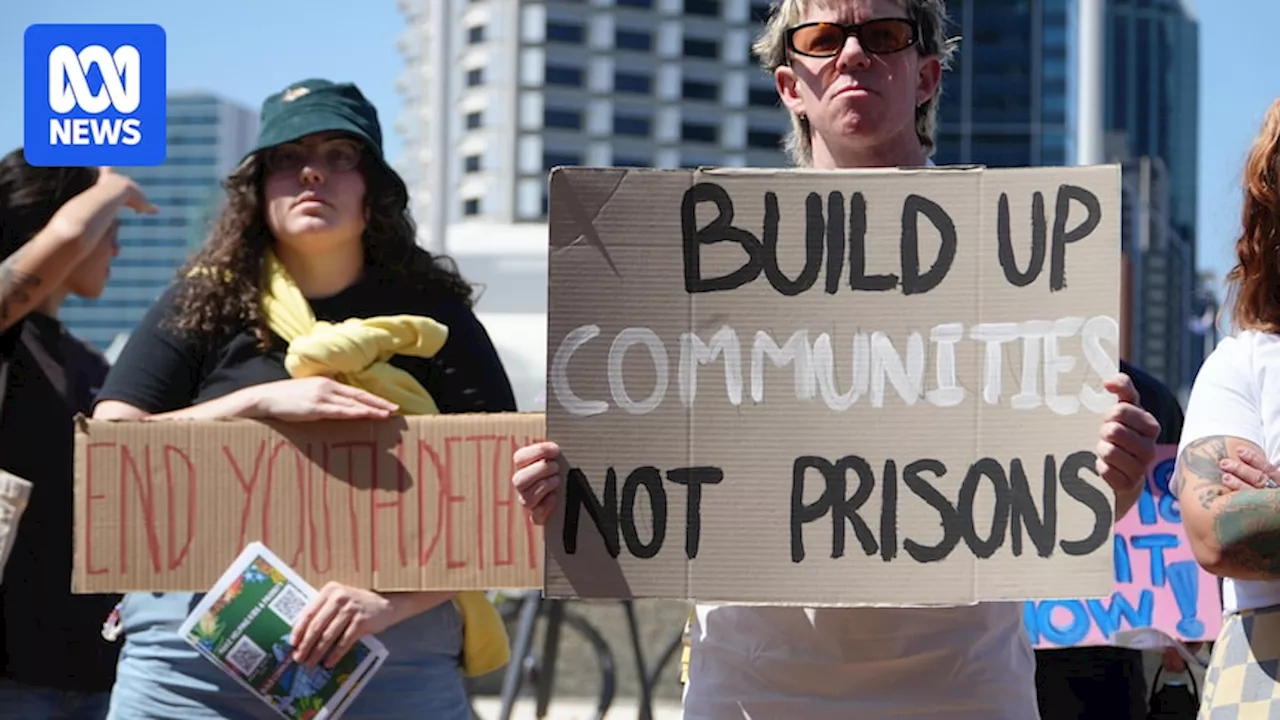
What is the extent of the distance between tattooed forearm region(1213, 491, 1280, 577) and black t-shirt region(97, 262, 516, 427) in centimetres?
133

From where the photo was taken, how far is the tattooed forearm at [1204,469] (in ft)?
8.23

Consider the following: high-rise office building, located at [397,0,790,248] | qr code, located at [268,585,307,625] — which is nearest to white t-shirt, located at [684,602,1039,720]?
qr code, located at [268,585,307,625]

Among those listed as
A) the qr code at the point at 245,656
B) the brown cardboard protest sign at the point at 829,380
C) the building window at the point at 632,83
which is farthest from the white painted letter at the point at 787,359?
the building window at the point at 632,83

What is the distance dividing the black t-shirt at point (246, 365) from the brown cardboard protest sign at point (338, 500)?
0.47 ft

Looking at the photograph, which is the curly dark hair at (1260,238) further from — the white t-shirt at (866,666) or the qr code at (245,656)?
the qr code at (245,656)

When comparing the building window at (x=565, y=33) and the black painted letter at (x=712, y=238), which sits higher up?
the building window at (x=565, y=33)

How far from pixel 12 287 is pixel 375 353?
104 cm

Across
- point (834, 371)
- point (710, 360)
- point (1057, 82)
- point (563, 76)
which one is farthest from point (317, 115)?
point (1057, 82)

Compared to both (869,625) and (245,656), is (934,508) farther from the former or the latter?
(245,656)

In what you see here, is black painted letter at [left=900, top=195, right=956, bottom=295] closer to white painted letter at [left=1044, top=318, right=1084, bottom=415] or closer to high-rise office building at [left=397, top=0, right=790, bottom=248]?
white painted letter at [left=1044, top=318, right=1084, bottom=415]

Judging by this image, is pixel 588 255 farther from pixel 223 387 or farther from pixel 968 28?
pixel 968 28

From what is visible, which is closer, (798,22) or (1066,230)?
(1066,230)

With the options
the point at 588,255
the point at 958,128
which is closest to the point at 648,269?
the point at 588,255

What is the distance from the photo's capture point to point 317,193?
335 centimetres
